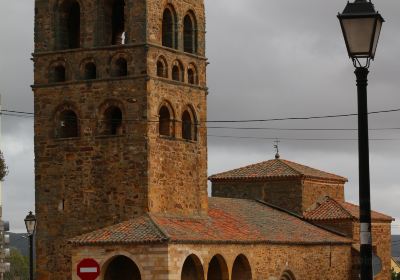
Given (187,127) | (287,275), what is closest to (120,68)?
(187,127)

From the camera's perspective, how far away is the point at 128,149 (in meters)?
37.2

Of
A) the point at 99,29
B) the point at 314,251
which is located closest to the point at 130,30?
the point at 99,29

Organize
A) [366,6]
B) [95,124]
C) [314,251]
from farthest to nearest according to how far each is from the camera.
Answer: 1. [314,251]
2. [95,124]
3. [366,6]

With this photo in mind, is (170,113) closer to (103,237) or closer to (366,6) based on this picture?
(103,237)

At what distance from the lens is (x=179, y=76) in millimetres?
39656

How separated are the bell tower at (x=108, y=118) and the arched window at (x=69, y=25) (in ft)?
0.12

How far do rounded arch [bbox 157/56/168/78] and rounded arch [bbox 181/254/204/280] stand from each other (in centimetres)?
651

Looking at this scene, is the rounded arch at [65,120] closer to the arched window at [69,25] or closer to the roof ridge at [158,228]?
the arched window at [69,25]

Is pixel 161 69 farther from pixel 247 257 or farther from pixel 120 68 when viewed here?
pixel 247 257

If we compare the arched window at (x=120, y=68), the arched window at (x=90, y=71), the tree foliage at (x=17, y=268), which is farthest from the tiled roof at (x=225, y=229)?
the tree foliage at (x=17, y=268)

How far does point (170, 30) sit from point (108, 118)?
13.1 feet

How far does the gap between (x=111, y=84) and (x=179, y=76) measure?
301 cm

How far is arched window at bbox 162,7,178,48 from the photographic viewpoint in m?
39.2

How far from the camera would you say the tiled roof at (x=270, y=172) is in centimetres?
5169
